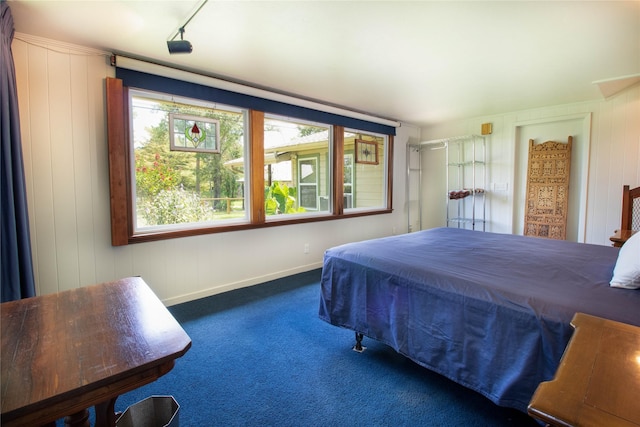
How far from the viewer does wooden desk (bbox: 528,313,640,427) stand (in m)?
0.56

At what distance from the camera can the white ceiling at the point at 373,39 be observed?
1812 mm

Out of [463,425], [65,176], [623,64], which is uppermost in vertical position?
[623,64]

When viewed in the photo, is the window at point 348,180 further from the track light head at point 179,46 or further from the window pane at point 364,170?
the track light head at point 179,46

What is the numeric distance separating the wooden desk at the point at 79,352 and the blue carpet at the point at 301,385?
74 centimetres

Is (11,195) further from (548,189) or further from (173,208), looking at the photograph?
(548,189)

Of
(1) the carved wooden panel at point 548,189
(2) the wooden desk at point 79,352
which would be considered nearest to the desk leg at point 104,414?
(2) the wooden desk at point 79,352

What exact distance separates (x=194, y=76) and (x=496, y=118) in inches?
165

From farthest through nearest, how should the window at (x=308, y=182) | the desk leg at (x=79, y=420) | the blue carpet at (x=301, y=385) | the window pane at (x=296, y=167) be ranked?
1. the window at (x=308, y=182)
2. the window pane at (x=296, y=167)
3. the blue carpet at (x=301, y=385)
4. the desk leg at (x=79, y=420)

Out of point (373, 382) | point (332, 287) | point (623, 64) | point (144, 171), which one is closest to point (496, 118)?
point (623, 64)

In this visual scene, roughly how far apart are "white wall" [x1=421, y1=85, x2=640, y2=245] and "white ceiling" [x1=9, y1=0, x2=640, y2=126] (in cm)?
59

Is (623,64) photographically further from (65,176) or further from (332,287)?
(65,176)

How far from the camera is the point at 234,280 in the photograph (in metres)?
3.28

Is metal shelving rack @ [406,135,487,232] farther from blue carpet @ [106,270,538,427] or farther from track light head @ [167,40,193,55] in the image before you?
track light head @ [167,40,193,55]

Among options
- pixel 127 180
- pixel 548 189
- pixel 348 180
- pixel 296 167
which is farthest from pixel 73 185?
pixel 548 189
